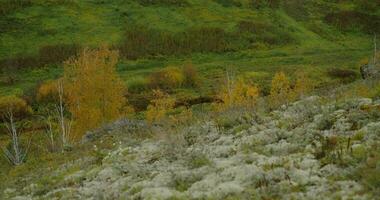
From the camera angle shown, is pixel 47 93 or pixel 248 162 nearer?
pixel 248 162

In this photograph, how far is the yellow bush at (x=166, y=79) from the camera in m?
129

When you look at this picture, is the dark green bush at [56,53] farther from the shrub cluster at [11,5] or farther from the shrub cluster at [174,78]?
the shrub cluster at [174,78]

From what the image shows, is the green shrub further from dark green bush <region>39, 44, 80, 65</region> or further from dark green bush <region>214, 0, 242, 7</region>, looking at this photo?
dark green bush <region>39, 44, 80, 65</region>

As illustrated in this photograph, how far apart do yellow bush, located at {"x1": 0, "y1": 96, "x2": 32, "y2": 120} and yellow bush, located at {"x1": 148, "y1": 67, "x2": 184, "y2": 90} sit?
3189 cm

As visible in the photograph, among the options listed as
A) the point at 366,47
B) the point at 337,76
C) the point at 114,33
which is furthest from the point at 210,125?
the point at 366,47

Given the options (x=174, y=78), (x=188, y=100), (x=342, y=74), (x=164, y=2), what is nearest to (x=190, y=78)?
(x=174, y=78)

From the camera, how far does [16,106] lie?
11281 centimetres

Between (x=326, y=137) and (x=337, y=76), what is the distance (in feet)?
402

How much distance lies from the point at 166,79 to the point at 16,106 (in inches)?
1513

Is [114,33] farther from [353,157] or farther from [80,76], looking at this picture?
[353,157]

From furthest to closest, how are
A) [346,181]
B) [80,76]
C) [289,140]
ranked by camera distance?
[80,76] < [289,140] < [346,181]

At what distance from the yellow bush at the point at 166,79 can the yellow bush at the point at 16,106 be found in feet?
105

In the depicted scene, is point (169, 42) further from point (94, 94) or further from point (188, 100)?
point (94, 94)

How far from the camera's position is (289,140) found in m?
16.5
